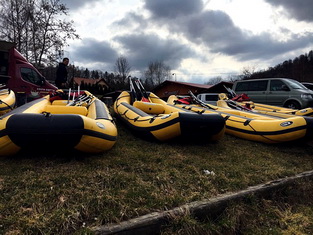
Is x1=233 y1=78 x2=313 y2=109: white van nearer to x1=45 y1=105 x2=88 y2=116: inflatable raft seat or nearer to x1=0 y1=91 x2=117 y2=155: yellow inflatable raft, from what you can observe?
x1=45 y1=105 x2=88 y2=116: inflatable raft seat

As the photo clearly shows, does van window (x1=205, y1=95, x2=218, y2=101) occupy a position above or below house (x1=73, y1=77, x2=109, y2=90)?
below

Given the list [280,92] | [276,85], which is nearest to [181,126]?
[280,92]

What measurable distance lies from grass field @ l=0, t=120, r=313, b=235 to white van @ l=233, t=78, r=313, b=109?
585 centimetres

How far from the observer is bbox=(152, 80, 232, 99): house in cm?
2495

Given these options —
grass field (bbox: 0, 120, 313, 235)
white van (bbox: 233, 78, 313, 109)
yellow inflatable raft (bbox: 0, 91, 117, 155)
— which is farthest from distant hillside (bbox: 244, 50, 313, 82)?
yellow inflatable raft (bbox: 0, 91, 117, 155)

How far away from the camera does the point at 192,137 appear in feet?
14.3

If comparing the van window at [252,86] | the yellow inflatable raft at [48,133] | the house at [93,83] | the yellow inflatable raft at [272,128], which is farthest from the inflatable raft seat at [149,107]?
the house at [93,83]

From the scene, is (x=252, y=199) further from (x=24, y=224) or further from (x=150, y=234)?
(x=24, y=224)

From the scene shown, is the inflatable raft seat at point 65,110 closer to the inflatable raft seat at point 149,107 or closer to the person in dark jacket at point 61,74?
the inflatable raft seat at point 149,107

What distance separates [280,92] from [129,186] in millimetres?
9132

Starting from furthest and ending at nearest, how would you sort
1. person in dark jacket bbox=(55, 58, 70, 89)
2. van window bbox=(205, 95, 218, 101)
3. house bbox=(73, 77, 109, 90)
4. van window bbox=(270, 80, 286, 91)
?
house bbox=(73, 77, 109, 90) < van window bbox=(205, 95, 218, 101) < van window bbox=(270, 80, 286, 91) < person in dark jacket bbox=(55, 58, 70, 89)

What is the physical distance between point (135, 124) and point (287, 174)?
2.94m

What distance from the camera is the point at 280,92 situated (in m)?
9.57

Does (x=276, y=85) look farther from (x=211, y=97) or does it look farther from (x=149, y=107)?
(x=149, y=107)
